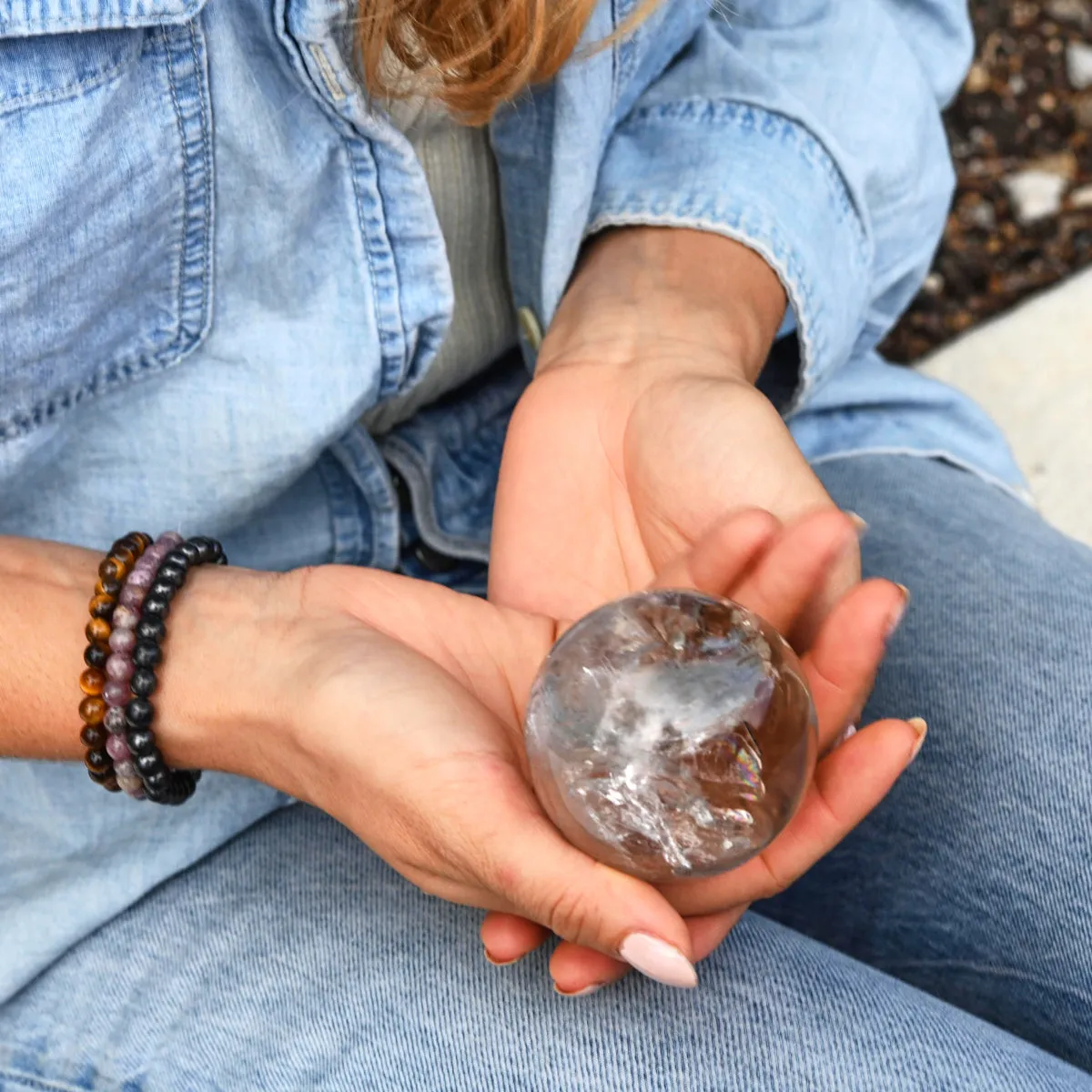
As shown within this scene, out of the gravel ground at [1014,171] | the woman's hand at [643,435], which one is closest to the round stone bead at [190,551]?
the woman's hand at [643,435]

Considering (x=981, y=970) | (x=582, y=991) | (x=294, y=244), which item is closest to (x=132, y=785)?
(x=582, y=991)

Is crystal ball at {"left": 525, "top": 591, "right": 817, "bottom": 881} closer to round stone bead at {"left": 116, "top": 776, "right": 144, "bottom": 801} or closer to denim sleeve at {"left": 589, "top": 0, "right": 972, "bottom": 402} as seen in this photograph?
round stone bead at {"left": 116, "top": 776, "right": 144, "bottom": 801}

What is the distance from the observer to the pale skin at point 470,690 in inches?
34.2

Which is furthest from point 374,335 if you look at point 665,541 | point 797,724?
point 797,724

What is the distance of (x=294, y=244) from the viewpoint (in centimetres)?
120

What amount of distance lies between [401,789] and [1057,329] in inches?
76.4

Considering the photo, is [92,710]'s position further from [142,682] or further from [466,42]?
[466,42]

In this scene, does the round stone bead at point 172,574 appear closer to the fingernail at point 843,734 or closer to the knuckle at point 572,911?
the knuckle at point 572,911

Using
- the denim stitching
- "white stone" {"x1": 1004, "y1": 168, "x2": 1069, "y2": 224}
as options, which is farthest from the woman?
"white stone" {"x1": 1004, "y1": 168, "x2": 1069, "y2": 224}

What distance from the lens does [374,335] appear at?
1229 mm

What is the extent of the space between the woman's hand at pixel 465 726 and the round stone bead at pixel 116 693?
0.12 ft

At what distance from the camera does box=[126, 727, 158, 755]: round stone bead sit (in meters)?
1.01

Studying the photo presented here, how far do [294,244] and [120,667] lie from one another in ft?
1.54

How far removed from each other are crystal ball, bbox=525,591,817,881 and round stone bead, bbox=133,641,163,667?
13.3 inches
